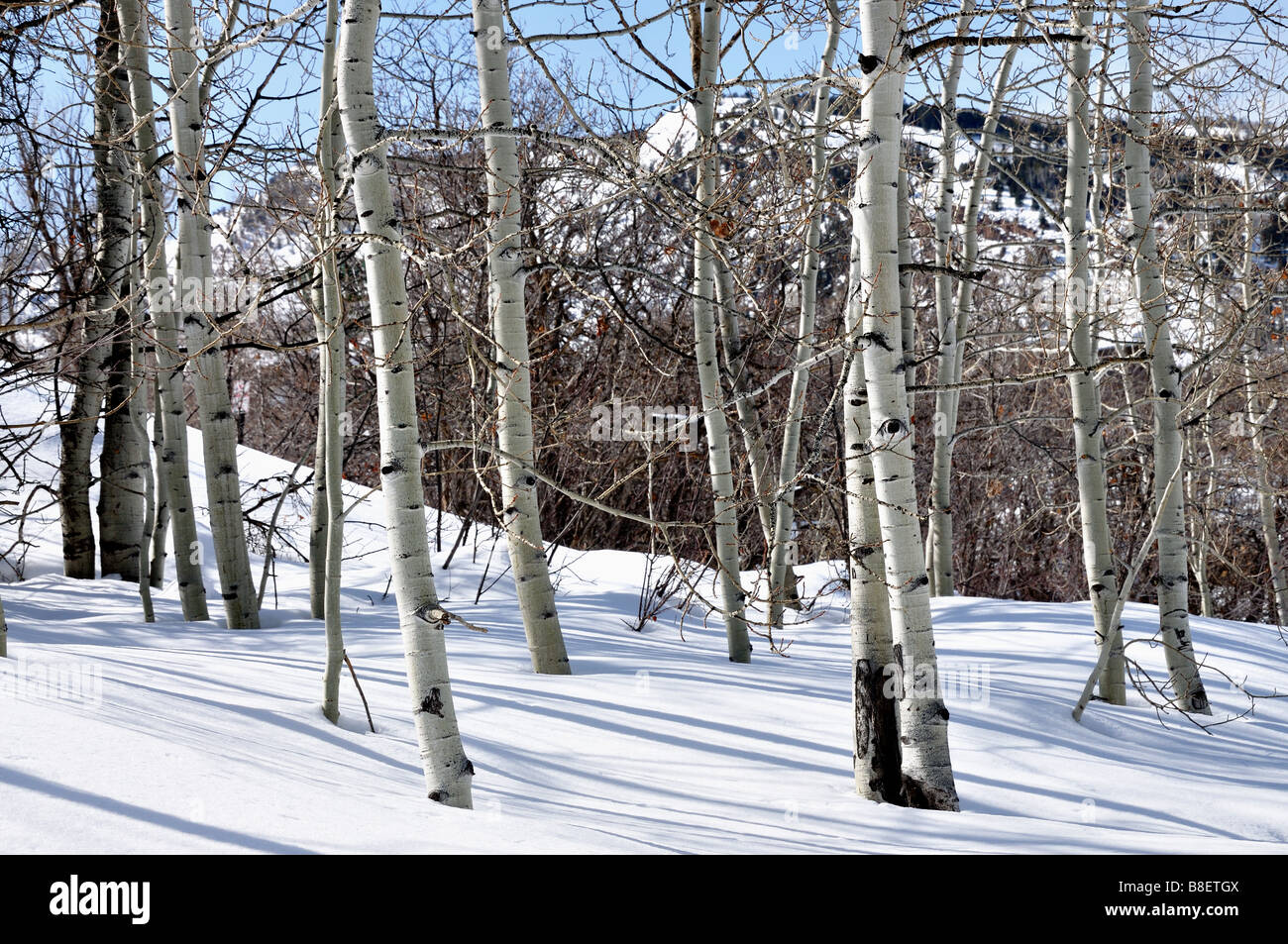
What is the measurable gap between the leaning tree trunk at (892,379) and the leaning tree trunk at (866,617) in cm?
15

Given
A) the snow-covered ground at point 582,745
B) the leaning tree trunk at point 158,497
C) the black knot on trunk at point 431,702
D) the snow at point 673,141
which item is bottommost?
the snow-covered ground at point 582,745

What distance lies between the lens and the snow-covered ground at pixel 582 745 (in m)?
2.55

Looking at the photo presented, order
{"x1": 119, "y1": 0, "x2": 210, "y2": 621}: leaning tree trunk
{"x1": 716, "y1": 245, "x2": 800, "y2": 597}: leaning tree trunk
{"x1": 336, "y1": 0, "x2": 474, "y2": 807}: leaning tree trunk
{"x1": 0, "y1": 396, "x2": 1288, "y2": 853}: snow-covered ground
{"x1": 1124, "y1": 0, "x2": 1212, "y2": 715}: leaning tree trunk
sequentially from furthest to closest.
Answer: {"x1": 716, "y1": 245, "x2": 800, "y2": 597}: leaning tree trunk, {"x1": 119, "y1": 0, "x2": 210, "y2": 621}: leaning tree trunk, {"x1": 1124, "y1": 0, "x2": 1212, "y2": 715}: leaning tree trunk, {"x1": 336, "y1": 0, "x2": 474, "y2": 807}: leaning tree trunk, {"x1": 0, "y1": 396, "x2": 1288, "y2": 853}: snow-covered ground

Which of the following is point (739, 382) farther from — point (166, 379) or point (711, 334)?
point (166, 379)

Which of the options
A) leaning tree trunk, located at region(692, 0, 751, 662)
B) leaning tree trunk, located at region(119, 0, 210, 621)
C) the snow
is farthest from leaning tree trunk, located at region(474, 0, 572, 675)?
leaning tree trunk, located at region(119, 0, 210, 621)

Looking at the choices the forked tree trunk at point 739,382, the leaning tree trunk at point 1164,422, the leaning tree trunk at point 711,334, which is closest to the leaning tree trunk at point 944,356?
the forked tree trunk at point 739,382

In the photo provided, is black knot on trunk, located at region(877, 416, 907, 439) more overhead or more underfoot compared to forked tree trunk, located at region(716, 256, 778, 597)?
more underfoot

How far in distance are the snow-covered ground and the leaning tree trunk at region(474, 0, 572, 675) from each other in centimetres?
37

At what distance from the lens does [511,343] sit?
17.0 ft

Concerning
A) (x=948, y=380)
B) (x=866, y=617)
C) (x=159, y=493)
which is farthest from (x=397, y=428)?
(x=948, y=380)

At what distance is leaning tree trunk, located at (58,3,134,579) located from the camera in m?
7.46

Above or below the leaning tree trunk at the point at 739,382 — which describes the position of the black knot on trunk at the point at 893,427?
below

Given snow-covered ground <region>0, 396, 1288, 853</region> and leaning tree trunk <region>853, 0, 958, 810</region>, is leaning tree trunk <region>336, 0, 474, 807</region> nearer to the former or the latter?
snow-covered ground <region>0, 396, 1288, 853</region>

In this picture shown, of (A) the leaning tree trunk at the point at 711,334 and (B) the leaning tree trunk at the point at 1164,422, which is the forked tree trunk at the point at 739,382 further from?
(B) the leaning tree trunk at the point at 1164,422
